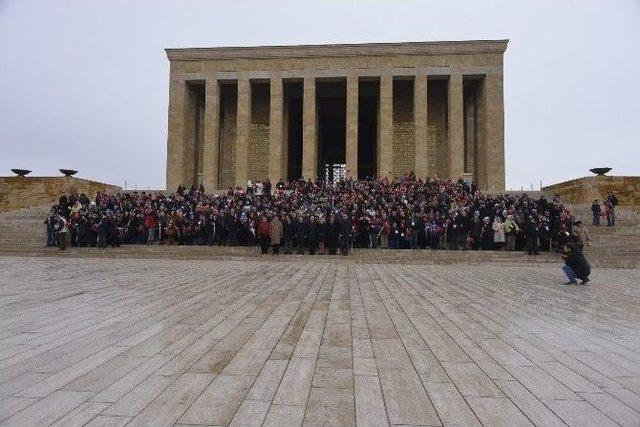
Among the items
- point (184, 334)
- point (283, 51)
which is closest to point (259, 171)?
point (283, 51)

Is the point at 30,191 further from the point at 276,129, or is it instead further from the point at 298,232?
the point at 298,232

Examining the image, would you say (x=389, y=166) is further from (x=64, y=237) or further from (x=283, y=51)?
(x=64, y=237)

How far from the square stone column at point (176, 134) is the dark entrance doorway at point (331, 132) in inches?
399

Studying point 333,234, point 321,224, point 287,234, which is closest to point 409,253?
point 333,234

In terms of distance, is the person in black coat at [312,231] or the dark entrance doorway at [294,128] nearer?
the person in black coat at [312,231]

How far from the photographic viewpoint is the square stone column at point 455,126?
29.6 m

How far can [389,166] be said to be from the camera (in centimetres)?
3023

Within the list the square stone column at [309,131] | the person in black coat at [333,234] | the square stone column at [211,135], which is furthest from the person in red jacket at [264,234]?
the square stone column at [211,135]

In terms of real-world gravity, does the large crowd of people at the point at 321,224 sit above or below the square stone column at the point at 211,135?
below

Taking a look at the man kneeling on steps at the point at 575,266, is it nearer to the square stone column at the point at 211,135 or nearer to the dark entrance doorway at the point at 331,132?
the square stone column at the point at 211,135

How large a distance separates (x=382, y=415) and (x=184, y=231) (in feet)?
50.9

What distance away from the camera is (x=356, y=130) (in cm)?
3089

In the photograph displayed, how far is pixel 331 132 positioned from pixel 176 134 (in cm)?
1377

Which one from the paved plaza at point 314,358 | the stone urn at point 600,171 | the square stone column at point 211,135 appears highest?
the square stone column at point 211,135
